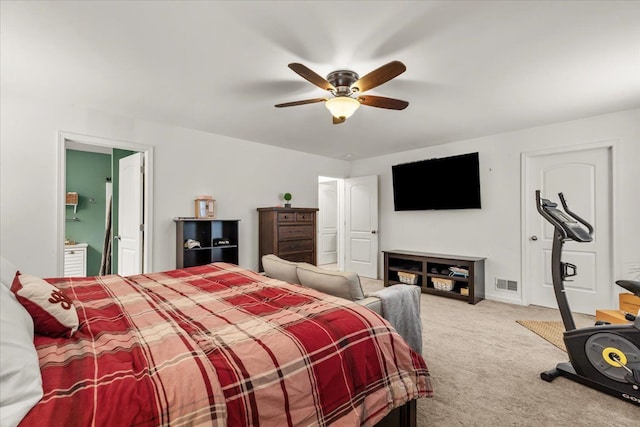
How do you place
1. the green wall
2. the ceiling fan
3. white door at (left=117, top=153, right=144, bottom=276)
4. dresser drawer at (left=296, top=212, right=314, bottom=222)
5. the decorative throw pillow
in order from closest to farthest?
1. the decorative throw pillow
2. the ceiling fan
3. white door at (left=117, top=153, right=144, bottom=276)
4. dresser drawer at (left=296, top=212, right=314, bottom=222)
5. the green wall

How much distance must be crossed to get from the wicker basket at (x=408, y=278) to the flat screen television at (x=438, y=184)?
114 cm

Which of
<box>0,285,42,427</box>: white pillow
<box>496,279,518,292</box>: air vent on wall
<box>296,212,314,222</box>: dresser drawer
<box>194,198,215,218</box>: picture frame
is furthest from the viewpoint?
<box>296,212,314,222</box>: dresser drawer

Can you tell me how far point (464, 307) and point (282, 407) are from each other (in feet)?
12.0

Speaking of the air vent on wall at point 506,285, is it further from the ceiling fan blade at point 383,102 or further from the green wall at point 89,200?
the green wall at point 89,200

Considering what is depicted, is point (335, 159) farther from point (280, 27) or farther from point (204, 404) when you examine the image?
point (204, 404)

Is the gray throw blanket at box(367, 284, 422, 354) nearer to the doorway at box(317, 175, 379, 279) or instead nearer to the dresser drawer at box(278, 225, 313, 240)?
the dresser drawer at box(278, 225, 313, 240)

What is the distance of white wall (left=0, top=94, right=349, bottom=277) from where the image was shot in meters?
2.93

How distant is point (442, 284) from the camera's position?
177 inches

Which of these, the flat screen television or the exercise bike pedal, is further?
the flat screen television

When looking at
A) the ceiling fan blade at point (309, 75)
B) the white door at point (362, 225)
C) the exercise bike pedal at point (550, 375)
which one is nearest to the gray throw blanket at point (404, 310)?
the exercise bike pedal at point (550, 375)

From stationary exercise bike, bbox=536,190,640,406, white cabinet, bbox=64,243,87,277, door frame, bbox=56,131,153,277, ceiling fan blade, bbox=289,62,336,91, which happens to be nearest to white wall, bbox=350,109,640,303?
stationary exercise bike, bbox=536,190,640,406

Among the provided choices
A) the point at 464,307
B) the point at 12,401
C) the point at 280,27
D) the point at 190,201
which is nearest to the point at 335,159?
the point at 190,201

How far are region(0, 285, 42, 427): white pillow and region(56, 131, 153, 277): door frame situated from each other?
2626 millimetres

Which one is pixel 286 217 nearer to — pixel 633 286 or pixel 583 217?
pixel 633 286
